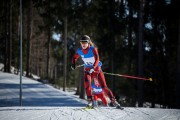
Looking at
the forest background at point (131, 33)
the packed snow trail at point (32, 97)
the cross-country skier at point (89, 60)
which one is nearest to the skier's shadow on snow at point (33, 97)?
the packed snow trail at point (32, 97)

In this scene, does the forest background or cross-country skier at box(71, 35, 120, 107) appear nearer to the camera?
cross-country skier at box(71, 35, 120, 107)

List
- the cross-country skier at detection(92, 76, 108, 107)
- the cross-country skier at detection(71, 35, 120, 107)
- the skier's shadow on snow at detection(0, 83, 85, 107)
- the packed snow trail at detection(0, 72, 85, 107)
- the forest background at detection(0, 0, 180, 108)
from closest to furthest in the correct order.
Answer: the cross-country skier at detection(71, 35, 120, 107), the cross-country skier at detection(92, 76, 108, 107), the skier's shadow on snow at detection(0, 83, 85, 107), the packed snow trail at detection(0, 72, 85, 107), the forest background at detection(0, 0, 180, 108)

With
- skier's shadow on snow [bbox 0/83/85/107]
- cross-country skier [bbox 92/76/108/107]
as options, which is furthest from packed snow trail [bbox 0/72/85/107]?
cross-country skier [bbox 92/76/108/107]

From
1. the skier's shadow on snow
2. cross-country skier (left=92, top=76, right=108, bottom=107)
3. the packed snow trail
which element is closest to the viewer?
cross-country skier (left=92, top=76, right=108, bottom=107)

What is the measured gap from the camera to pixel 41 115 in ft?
20.0

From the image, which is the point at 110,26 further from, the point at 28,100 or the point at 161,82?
the point at 28,100

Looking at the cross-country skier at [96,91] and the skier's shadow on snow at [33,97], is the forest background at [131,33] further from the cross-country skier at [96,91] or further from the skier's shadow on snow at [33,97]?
the cross-country skier at [96,91]

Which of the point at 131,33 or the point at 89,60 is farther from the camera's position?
the point at 131,33

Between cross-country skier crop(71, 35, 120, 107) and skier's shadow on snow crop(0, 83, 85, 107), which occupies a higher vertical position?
cross-country skier crop(71, 35, 120, 107)

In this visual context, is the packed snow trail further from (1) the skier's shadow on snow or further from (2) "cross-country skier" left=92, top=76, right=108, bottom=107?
(2) "cross-country skier" left=92, top=76, right=108, bottom=107

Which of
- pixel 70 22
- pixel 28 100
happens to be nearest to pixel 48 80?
pixel 70 22

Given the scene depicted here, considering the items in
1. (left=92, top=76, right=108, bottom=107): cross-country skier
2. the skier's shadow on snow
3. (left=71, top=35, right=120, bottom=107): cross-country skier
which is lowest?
the skier's shadow on snow

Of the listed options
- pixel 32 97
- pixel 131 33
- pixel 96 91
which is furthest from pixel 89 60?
pixel 131 33

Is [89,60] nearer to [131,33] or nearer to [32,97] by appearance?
[32,97]
